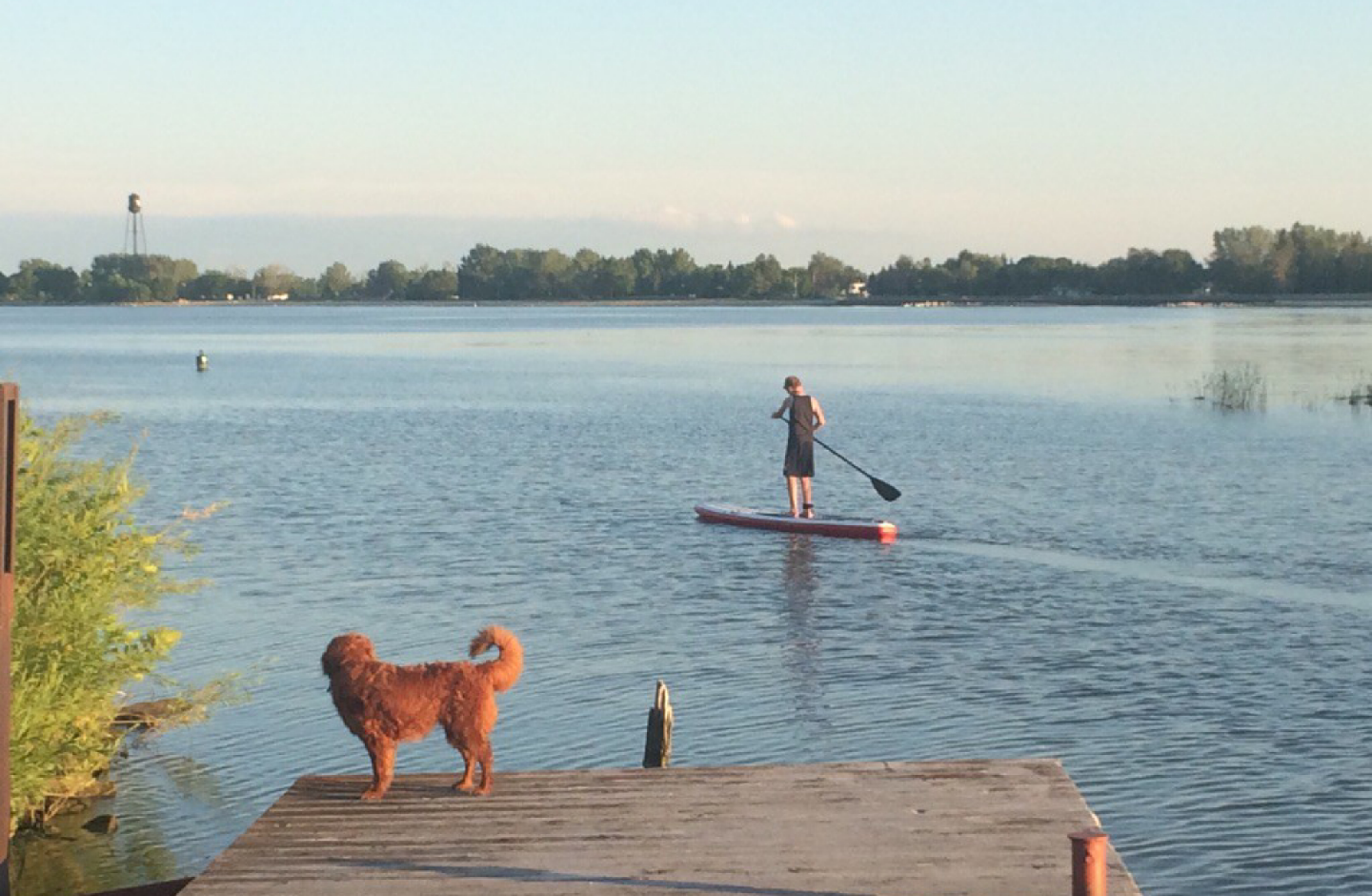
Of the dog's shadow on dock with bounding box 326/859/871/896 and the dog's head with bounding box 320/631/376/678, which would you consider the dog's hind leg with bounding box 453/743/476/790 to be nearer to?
the dog's head with bounding box 320/631/376/678

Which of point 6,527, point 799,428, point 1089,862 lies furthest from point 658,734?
point 799,428

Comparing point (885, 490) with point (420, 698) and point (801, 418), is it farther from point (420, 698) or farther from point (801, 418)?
point (420, 698)

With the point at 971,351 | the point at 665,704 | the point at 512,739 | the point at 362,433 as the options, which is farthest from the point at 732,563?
the point at 971,351

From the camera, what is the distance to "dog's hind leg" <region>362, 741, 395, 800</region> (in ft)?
33.4

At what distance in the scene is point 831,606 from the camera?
22.4m

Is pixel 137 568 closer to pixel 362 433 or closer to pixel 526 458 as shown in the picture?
pixel 526 458

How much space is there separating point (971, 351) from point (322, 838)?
108 meters

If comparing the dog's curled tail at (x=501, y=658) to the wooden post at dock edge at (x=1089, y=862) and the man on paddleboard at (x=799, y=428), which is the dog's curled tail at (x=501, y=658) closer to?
the wooden post at dock edge at (x=1089, y=862)

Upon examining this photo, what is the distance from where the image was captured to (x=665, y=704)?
12828 mm

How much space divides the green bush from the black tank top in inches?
580

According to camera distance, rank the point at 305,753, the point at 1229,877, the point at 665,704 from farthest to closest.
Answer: the point at 305,753 < the point at 665,704 < the point at 1229,877

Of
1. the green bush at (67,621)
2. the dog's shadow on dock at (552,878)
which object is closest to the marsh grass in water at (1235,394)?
the green bush at (67,621)

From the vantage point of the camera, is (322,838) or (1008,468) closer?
(322,838)

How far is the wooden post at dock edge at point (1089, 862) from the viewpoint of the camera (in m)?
7.95
